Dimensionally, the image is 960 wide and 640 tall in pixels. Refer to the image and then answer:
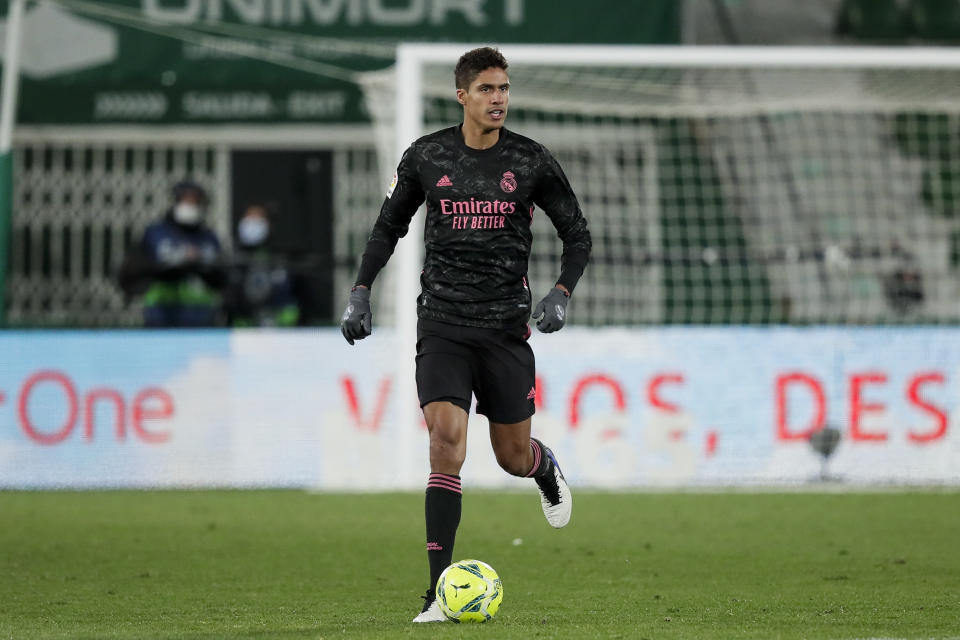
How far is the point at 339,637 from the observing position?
5398mm

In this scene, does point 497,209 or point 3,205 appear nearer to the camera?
point 497,209

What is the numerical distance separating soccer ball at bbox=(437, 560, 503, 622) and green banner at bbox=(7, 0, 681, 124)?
12005 millimetres

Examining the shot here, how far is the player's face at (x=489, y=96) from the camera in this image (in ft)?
20.1

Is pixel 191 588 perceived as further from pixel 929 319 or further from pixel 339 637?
pixel 929 319

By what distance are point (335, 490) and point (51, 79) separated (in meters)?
7.72

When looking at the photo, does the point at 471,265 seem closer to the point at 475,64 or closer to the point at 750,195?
the point at 475,64

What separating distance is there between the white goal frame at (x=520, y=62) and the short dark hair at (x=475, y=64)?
5063 millimetres

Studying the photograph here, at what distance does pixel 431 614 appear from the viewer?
19.0 feet

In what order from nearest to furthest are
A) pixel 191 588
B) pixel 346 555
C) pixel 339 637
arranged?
pixel 339 637
pixel 191 588
pixel 346 555

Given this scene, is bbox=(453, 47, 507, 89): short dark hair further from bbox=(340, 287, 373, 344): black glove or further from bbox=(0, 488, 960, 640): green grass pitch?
bbox=(0, 488, 960, 640): green grass pitch

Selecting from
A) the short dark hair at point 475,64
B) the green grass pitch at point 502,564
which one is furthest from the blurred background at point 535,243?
the short dark hair at point 475,64

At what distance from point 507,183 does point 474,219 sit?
0.19 metres

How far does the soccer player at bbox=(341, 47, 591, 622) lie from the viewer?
20.1ft

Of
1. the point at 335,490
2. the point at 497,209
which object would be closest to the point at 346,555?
the point at 497,209
